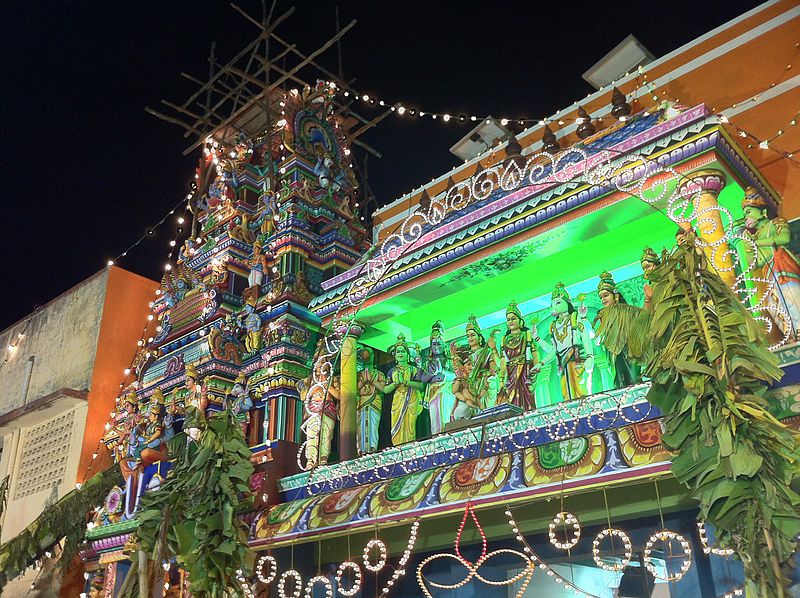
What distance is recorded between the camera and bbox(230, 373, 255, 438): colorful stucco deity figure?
1066 centimetres

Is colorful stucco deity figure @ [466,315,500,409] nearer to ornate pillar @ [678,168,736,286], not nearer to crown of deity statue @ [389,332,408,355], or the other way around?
crown of deity statue @ [389,332,408,355]

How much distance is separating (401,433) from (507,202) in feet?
10.9

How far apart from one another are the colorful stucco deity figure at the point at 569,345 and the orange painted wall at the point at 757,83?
2.57 meters

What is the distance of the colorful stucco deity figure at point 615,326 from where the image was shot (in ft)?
22.3

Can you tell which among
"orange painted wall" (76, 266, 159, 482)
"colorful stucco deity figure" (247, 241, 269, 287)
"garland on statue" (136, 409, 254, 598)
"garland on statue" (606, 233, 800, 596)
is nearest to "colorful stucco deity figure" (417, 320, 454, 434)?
"garland on statue" (136, 409, 254, 598)

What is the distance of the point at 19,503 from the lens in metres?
14.9

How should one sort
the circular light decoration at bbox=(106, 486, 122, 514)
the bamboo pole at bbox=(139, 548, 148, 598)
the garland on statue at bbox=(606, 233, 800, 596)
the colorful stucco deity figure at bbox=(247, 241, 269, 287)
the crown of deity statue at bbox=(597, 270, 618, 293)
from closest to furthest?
the garland on statue at bbox=(606, 233, 800, 596) < the bamboo pole at bbox=(139, 548, 148, 598) < the crown of deity statue at bbox=(597, 270, 618, 293) < the circular light decoration at bbox=(106, 486, 122, 514) < the colorful stucco deity figure at bbox=(247, 241, 269, 287)

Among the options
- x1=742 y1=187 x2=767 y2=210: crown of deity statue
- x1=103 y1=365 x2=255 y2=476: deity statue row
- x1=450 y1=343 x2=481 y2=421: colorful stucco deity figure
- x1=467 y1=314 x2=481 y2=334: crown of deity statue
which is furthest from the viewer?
x1=103 y1=365 x2=255 y2=476: deity statue row

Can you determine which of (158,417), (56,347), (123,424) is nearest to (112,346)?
(56,347)

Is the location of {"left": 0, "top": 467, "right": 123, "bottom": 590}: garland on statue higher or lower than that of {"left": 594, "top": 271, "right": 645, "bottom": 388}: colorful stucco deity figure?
lower

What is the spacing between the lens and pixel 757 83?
9.17 meters

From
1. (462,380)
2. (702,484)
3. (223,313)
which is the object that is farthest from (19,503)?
(702,484)

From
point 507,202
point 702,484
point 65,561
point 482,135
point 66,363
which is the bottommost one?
point 702,484

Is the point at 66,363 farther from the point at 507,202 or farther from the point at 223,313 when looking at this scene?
the point at 507,202
